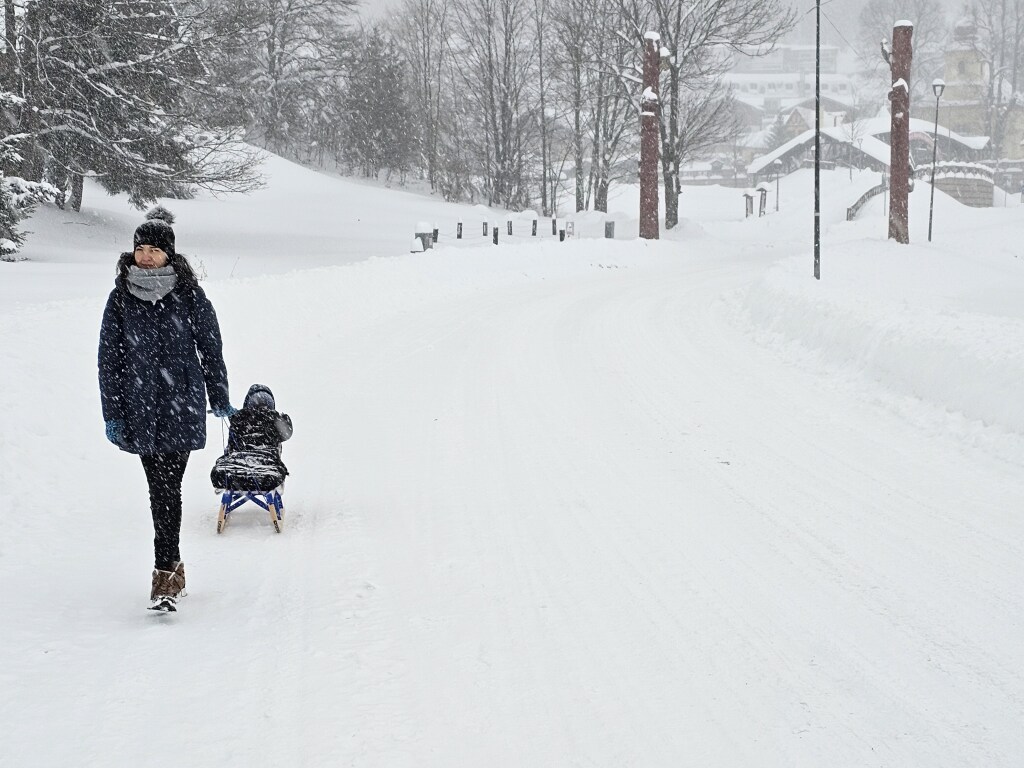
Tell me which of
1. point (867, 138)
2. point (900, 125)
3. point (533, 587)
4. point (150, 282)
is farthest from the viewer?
point (867, 138)

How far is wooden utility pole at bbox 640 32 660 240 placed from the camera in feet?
102

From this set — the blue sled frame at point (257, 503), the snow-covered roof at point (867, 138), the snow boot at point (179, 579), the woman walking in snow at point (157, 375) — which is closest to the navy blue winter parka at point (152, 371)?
the woman walking in snow at point (157, 375)

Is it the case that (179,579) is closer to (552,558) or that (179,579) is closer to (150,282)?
(150,282)

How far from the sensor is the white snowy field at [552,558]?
352 centimetres

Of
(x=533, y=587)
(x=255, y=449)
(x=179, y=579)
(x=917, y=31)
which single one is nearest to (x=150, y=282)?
(x=179, y=579)

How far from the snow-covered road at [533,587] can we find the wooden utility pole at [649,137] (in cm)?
2294

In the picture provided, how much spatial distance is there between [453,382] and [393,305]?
6.47 m

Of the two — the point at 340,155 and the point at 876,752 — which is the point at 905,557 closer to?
the point at 876,752

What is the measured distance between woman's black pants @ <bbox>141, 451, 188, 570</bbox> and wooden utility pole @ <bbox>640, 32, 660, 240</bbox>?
27.9 meters

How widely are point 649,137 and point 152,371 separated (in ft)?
94.9

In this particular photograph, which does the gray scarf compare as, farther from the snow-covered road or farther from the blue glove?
the snow-covered road

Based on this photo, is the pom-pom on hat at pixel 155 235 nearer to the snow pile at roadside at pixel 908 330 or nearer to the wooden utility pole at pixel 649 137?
the snow pile at roadside at pixel 908 330

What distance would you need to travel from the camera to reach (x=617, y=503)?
623 centimetres

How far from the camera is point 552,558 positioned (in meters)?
5.26
